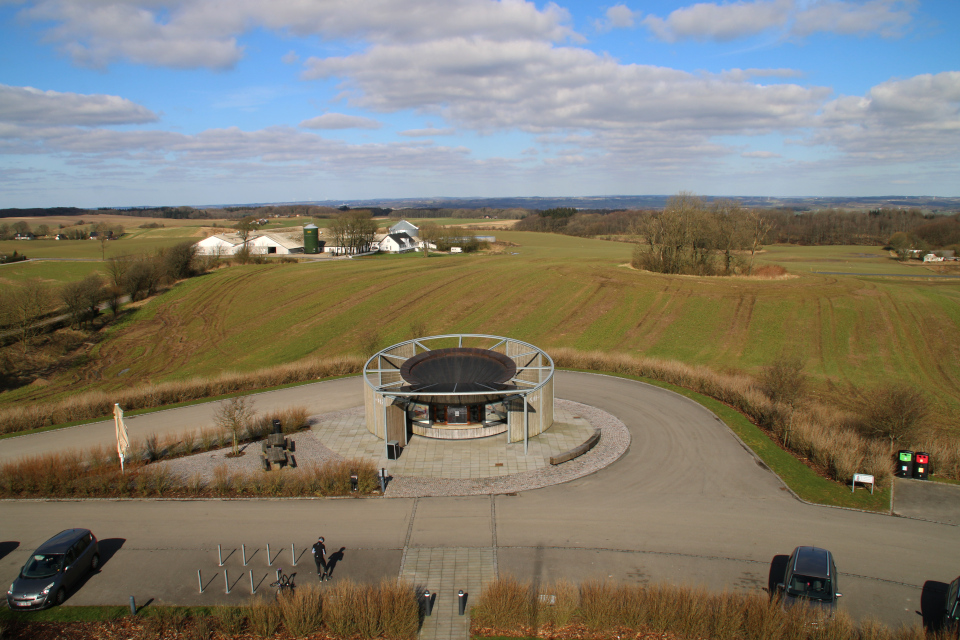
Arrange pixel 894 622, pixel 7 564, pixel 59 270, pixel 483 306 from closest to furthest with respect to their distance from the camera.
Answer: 1. pixel 894 622
2. pixel 7 564
3. pixel 483 306
4. pixel 59 270

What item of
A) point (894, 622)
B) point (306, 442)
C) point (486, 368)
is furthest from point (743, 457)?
point (306, 442)

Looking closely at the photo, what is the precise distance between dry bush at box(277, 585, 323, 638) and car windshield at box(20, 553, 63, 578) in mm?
5744

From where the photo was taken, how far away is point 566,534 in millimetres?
14875

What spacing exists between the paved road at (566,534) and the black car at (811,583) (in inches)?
35.7

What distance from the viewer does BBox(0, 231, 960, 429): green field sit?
A: 36.2m

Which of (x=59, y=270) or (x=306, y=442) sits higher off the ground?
(x=59, y=270)

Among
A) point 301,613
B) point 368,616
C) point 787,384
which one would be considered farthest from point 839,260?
point 301,613

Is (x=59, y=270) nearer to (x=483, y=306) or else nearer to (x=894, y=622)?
(x=483, y=306)

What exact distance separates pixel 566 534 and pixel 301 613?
7.40 metres

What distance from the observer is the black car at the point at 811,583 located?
1147 cm

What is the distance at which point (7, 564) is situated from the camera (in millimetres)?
13625

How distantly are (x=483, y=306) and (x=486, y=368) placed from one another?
27343 mm

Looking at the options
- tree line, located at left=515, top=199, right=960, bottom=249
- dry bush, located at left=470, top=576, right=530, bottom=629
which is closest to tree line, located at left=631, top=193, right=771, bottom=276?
tree line, located at left=515, top=199, right=960, bottom=249

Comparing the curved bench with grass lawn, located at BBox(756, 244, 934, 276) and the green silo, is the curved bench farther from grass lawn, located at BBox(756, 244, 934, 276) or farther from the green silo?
the green silo
